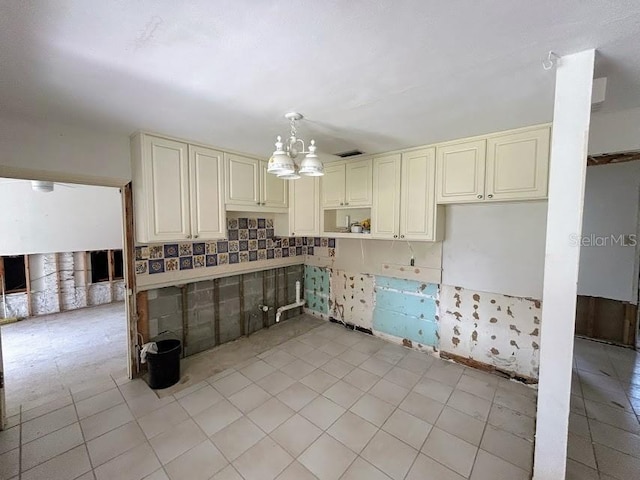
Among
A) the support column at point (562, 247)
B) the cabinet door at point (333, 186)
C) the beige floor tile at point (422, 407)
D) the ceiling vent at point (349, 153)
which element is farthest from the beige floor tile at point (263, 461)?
the ceiling vent at point (349, 153)

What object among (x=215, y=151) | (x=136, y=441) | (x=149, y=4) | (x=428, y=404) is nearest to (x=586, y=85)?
(x=149, y=4)

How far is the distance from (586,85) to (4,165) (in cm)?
359

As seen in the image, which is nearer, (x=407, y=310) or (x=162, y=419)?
(x=162, y=419)

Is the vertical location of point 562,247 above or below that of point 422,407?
above

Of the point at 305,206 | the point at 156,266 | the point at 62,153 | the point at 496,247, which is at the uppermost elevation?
the point at 62,153

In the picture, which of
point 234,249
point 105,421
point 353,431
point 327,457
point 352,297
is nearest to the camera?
point 327,457

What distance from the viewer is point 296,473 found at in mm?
1654

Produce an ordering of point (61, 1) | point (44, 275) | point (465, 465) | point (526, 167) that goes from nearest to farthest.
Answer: point (61, 1) < point (465, 465) < point (526, 167) < point (44, 275)

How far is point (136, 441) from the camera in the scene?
1897 millimetres

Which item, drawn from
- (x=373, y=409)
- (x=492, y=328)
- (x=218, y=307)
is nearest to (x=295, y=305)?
(x=218, y=307)

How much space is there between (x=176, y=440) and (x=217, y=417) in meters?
0.31

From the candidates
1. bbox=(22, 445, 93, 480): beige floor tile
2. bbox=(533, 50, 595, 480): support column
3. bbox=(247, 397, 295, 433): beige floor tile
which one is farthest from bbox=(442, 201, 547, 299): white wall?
bbox=(22, 445, 93, 480): beige floor tile

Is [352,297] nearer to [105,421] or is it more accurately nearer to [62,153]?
[105,421]

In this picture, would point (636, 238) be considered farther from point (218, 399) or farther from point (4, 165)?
point (4, 165)
